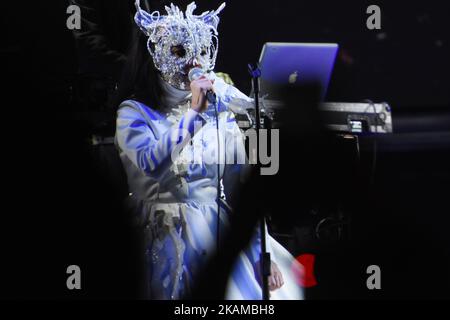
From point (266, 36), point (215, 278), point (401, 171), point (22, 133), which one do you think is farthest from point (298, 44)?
point (401, 171)

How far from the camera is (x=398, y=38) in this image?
3469 millimetres

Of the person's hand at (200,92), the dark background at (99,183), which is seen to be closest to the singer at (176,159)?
the person's hand at (200,92)

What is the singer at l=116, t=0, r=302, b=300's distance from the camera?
2.58 meters

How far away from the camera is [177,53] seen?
2.62 metres

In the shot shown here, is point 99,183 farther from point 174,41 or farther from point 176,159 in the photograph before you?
point 174,41

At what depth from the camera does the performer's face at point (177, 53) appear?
262cm

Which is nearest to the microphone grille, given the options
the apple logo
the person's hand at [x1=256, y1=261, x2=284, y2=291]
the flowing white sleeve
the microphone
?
the microphone

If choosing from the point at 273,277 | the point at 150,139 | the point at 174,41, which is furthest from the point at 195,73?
the point at 273,277

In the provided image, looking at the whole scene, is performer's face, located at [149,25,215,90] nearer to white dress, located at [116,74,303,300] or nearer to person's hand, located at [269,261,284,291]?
white dress, located at [116,74,303,300]

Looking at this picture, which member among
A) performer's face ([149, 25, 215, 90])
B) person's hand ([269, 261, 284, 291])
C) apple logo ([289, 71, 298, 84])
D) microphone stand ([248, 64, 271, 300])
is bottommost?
person's hand ([269, 261, 284, 291])

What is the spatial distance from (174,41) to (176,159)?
0.46 metres

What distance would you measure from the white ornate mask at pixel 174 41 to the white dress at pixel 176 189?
7 cm

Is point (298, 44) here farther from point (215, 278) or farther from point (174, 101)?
point (215, 278)
